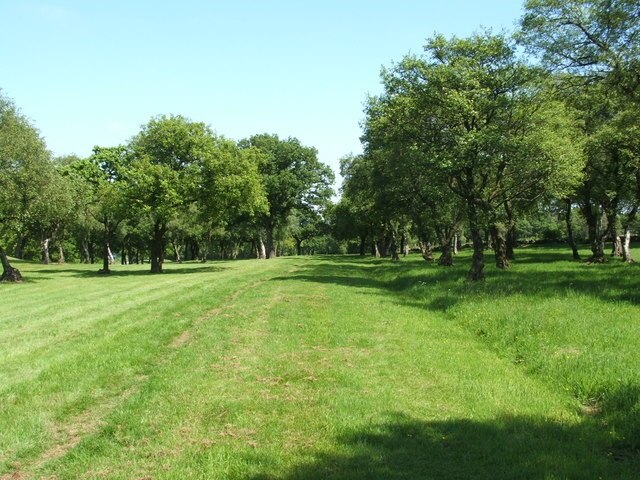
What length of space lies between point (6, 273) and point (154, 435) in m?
32.3

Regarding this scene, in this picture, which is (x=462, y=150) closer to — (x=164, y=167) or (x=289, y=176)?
(x=164, y=167)

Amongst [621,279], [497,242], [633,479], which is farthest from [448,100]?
[633,479]

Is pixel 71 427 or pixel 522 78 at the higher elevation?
pixel 522 78

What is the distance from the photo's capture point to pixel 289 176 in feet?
238

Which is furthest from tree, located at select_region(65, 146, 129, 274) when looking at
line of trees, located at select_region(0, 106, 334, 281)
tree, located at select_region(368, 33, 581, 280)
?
tree, located at select_region(368, 33, 581, 280)

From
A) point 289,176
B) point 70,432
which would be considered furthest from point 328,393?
point 289,176

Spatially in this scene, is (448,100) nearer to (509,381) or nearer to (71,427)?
(509,381)

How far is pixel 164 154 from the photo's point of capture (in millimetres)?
41906

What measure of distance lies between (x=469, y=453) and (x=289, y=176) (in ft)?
221

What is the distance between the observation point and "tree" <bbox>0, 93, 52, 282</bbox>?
103 ft

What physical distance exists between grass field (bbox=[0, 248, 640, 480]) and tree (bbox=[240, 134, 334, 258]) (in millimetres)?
57174

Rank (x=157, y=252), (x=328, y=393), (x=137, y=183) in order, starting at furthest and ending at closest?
(x=157, y=252)
(x=137, y=183)
(x=328, y=393)

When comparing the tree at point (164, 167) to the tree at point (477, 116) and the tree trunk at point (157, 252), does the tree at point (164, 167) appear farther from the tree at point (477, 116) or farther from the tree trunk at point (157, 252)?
the tree at point (477, 116)

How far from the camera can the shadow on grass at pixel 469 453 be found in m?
5.80
